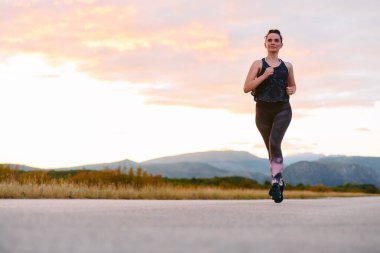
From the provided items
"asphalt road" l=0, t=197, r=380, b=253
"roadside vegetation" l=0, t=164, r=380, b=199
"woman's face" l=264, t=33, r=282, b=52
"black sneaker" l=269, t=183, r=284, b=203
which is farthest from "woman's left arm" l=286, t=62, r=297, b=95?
"roadside vegetation" l=0, t=164, r=380, b=199

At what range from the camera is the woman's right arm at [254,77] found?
842cm

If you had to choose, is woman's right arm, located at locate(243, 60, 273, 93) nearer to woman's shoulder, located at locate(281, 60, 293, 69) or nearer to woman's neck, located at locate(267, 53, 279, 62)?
woman's neck, located at locate(267, 53, 279, 62)

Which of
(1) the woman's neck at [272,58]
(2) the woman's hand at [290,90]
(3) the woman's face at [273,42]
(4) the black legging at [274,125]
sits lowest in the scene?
(4) the black legging at [274,125]

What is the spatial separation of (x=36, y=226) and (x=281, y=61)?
5990mm

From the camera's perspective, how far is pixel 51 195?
11.6m

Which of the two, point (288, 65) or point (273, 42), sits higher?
point (273, 42)

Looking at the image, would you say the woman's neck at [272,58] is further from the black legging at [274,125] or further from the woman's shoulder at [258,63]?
the black legging at [274,125]

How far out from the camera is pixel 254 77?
8.73 m

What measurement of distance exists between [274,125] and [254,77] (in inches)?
29.6

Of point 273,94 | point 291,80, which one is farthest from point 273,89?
point 291,80

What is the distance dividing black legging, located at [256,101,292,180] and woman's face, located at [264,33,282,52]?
81 cm

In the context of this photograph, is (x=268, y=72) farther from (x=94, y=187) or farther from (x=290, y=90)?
(x=94, y=187)

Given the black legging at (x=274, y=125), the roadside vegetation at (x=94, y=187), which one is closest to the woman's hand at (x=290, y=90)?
the black legging at (x=274, y=125)

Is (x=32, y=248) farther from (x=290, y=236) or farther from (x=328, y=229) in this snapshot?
(x=328, y=229)
